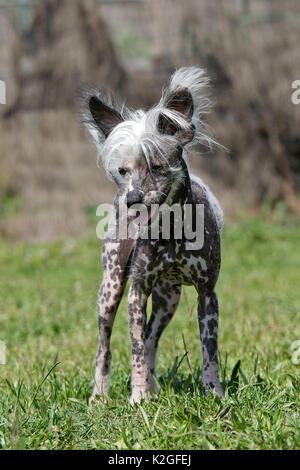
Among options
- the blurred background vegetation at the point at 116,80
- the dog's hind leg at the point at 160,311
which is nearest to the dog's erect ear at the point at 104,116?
the dog's hind leg at the point at 160,311

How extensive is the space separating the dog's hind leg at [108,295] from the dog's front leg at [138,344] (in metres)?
0.26

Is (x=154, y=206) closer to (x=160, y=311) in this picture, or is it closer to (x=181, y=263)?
(x=181, y=263)

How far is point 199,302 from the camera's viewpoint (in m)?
4.07

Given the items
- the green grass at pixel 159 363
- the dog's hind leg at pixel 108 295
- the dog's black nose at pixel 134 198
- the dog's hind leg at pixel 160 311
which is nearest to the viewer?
the green grass at pixel 159 363

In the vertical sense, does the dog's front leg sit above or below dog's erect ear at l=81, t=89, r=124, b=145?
below

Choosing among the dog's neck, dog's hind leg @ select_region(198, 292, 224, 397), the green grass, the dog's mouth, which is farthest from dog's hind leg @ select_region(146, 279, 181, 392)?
the dog's mouth

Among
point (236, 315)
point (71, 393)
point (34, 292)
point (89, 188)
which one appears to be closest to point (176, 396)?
point (71, 393)

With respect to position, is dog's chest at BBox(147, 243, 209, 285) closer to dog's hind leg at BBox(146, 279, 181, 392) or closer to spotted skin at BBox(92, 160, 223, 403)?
spotted skin at BBox(92, 160, 223, 403)

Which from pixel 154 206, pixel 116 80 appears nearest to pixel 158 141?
pixel 154 206

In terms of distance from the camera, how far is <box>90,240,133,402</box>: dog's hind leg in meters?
4.23

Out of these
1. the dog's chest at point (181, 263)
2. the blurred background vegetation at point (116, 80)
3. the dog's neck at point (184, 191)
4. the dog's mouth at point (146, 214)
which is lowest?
the dog's chest at point (181, 263)

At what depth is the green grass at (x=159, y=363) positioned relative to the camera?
11.3 feet

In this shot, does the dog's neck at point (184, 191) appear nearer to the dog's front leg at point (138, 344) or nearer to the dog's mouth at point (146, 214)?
the dog's mouth at point (146, 214)

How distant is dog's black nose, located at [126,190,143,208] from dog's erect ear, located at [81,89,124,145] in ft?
1.84
